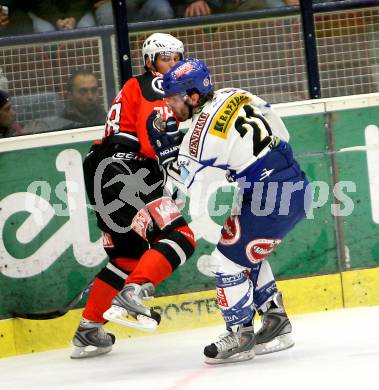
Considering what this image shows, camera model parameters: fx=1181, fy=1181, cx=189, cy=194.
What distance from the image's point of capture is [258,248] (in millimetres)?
5105

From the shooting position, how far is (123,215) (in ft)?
18.7

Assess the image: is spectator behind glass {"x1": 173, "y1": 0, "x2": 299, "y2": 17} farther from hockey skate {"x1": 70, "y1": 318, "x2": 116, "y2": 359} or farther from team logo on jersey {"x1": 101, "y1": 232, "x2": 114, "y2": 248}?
hockey skate {"x1": 70, "y1": 318, "x2": 116, "y2": 359}

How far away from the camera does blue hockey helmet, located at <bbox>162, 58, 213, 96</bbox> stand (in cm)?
501

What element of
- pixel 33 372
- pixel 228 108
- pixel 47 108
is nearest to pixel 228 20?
pixel 47 108

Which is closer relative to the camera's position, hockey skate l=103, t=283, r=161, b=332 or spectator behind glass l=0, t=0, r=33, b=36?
hockey skate l=103, t=283, r=161, b=332

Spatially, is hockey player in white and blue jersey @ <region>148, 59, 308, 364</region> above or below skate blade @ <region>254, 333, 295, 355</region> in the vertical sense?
above

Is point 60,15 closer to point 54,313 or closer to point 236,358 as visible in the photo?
point 54,313

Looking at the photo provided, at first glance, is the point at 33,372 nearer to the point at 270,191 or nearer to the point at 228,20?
the point at 270,191

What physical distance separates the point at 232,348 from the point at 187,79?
1201 millimetres

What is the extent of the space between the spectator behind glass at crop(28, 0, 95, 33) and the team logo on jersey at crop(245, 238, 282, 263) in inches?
72.8

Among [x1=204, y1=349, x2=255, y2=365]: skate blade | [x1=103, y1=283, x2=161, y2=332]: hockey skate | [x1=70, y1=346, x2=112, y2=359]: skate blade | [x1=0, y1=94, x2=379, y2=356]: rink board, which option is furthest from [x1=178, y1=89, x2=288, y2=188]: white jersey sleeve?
[x1=70, y1=346, x2=112, y2=359]: skate blade

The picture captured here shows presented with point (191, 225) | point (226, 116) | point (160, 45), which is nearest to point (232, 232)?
point (226, 116)

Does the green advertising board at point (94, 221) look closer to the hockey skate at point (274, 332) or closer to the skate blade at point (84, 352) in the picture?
the skate blade at point (84, 352)

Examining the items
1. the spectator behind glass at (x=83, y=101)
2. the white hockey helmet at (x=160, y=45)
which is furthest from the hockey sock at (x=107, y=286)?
the white hockey helmet at (x=160, y=45)
